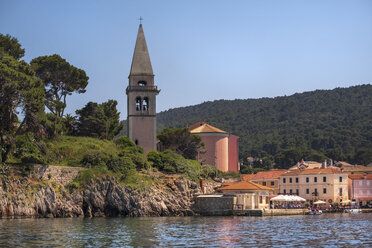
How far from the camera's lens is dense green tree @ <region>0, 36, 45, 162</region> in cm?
4662

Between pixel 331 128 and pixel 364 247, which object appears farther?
pixel 331 128

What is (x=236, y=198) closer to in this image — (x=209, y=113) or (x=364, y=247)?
(x=364, y=247)

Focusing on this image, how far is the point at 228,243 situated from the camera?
2841cm

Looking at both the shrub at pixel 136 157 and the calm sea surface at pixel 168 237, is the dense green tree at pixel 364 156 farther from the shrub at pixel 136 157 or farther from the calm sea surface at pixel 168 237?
the calm sea surface at pixel 168 237

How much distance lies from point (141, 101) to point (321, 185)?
104 ft

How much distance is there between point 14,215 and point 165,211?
16.2 m

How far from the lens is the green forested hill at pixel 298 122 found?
134750 mm

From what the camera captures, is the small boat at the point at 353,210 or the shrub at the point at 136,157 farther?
the small boat at the point at 353,210

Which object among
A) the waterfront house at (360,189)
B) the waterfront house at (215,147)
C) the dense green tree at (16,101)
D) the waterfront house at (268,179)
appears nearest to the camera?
the dense green tree at (16,101)

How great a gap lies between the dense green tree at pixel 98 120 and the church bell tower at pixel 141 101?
7.14ft

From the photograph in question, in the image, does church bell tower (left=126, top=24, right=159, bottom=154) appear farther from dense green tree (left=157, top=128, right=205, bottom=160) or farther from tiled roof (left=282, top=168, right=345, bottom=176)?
tiled roof (left=282, top=168, right=345, bottom=176)

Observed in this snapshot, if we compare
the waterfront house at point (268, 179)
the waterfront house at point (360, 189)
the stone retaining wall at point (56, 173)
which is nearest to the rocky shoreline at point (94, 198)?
the stone retaining wall at point (56, 173)

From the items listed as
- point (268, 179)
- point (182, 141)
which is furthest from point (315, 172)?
point (182, 141)

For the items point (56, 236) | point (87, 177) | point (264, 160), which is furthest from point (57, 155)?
point (264, 160)
